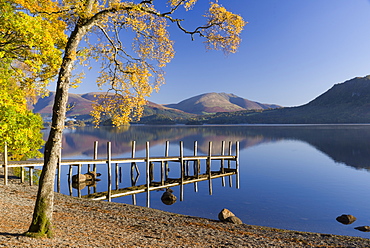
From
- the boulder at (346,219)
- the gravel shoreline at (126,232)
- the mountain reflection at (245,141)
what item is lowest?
the boulder at (346,219)

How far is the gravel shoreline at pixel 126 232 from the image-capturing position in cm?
873

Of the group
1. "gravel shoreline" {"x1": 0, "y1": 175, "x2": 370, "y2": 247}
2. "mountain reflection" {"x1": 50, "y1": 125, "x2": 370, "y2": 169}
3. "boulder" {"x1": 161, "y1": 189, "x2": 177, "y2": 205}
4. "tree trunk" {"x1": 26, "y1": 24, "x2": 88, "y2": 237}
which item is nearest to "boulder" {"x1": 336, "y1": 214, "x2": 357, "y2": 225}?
"gravel shoreline" {"x1": 0, "y1": 175, "x2": 370, "y2": 247}

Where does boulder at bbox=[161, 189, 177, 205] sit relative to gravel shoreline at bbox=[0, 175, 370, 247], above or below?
below

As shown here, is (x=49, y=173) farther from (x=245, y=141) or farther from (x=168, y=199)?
(x=245, y=141)

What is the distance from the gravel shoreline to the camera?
344 inches

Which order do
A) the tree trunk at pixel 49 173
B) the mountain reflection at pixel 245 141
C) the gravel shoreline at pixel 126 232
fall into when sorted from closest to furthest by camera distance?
the tree trunk at pixel 49 173
the gravel shoreline at pixel 126 232
the mountain reflection at pixel 245 141

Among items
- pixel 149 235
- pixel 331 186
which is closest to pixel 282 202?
pixel 331 186

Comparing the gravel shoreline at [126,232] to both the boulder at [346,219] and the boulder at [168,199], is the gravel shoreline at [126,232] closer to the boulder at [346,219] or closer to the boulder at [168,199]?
the boulder at [346,219]

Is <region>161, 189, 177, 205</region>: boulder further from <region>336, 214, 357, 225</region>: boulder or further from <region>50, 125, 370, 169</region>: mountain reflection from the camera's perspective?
<region>50, 125, 370, 169</region>: mountain reflection

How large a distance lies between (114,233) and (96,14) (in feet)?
25.2

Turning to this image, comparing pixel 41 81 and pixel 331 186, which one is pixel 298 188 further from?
pixel 41 81

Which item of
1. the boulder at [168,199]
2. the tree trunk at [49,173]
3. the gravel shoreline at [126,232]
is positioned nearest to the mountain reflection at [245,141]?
the boulder at [168,199]

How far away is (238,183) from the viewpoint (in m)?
30.3

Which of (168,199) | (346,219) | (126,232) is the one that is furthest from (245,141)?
(126,232)
